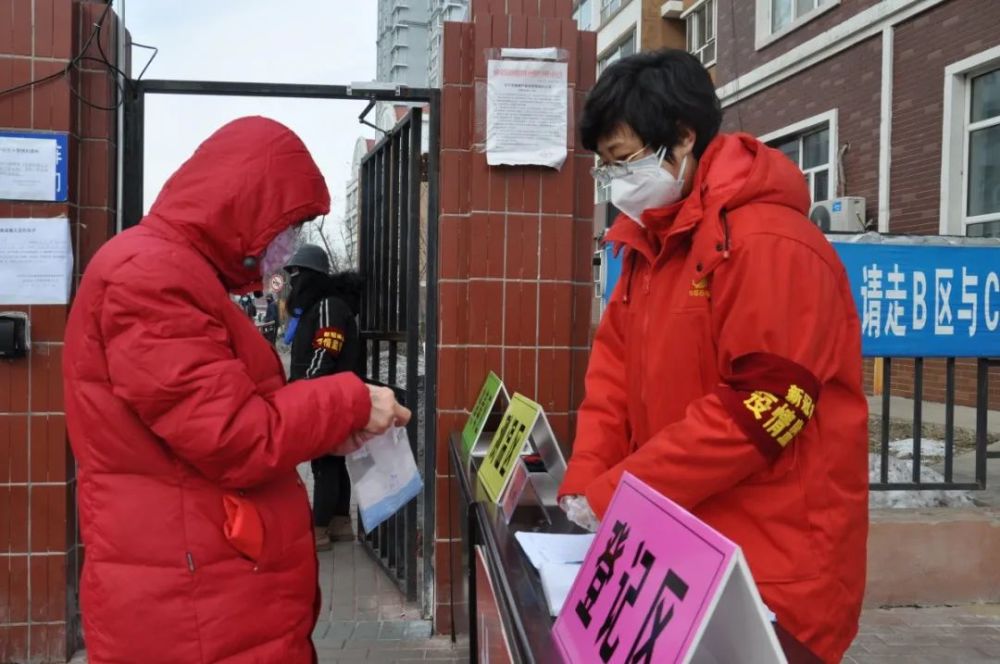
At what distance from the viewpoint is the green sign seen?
3.00 metres

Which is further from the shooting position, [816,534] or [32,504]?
[32,504]

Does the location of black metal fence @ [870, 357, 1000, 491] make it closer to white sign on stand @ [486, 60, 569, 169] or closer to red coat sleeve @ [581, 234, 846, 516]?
white sign on stand @ [486, 60, 569, 169]

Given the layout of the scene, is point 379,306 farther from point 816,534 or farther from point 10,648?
point 816,534

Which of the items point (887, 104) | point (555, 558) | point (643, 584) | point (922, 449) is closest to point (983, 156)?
point (887, 104)

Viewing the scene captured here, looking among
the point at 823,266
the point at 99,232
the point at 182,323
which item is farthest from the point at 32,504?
the point at 823,266

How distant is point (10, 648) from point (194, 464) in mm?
2447

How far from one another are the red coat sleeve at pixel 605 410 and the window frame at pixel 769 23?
39.9ft

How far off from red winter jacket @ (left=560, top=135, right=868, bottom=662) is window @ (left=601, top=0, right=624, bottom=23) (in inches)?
915

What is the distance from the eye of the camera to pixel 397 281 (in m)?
4.25

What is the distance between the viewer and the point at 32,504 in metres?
3.35

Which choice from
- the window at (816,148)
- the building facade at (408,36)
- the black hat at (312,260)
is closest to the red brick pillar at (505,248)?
the black hat at (312,260)

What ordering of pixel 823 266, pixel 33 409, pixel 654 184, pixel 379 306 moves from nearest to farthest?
pixel 823 266
pixel 654 184
pixel 33 409
pixel 379 306

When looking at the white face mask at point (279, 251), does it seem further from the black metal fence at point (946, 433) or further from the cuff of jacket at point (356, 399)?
the black metal fence at point (946, 433)

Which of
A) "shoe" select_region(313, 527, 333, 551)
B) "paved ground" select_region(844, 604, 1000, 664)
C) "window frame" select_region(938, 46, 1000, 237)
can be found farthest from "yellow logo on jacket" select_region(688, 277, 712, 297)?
"window frame" select_region(938, 46, 1000, 237)
